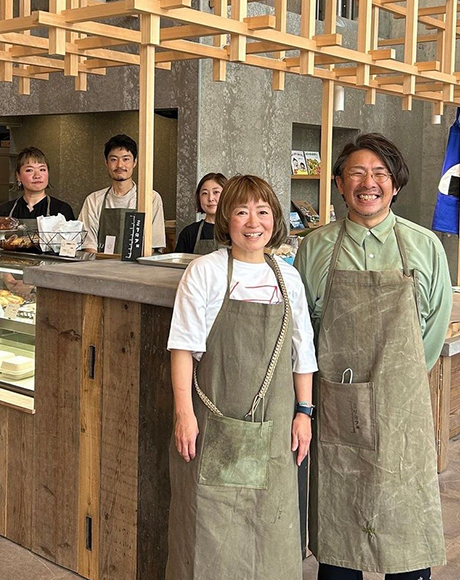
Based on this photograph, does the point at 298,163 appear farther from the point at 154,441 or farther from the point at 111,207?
the point at 154,441

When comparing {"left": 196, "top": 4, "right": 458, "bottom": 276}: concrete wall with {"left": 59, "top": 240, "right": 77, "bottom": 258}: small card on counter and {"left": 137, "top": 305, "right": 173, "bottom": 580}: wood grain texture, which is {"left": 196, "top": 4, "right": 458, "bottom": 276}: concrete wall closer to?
{"left": 59, "top": 240, "right": 77, "bottom": 258}: small card on counter

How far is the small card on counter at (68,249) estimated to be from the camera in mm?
4076

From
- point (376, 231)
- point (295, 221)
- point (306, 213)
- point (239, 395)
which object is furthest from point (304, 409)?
point (306, 213)

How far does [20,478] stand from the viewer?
3.52 meters

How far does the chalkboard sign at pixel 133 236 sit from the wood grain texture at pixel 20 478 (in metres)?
0.75

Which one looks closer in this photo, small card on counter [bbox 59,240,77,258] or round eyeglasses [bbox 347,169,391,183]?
round eyeglasses [bbox 347,169,391,183]

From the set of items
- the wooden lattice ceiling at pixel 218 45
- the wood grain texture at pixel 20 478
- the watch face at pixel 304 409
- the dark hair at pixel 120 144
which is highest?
the wooden lattice ceiling at pixel 218 45

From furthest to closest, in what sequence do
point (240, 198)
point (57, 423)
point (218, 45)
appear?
point (218, 45), point (57, 423), point (240, 198)

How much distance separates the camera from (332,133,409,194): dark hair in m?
2.69

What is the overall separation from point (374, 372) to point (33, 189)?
313 cm

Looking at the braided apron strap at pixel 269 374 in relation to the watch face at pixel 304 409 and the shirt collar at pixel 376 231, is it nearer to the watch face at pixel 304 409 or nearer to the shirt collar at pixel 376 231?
the watch face at pixel 304 409

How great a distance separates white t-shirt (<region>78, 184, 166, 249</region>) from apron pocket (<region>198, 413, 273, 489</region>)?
306 centimetres

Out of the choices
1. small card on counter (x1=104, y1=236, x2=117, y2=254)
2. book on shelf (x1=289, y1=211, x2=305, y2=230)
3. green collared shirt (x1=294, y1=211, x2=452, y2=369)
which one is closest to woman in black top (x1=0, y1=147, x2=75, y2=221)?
small card on counter (x1=104, y1=236, x2=117, y2=254)

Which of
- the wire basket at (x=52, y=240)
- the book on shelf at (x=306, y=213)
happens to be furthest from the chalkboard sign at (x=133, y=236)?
the book on shelf at (x=306, y=213)
